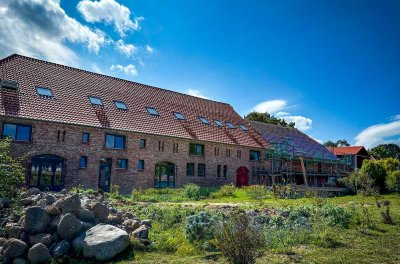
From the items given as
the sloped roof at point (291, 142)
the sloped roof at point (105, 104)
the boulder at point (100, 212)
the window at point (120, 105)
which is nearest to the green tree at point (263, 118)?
the sloped roof at point (291, 142)

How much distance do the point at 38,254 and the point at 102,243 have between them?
1482 millimetres

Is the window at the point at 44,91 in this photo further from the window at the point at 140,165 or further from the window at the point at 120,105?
the window at the point at 140,165

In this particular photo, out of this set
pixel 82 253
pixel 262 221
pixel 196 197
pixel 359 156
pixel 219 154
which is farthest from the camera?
pixel 359 156

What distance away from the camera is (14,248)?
7.32m

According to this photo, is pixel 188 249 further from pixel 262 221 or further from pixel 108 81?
pixel 108 81

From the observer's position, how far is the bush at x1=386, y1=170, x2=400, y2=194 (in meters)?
24.6

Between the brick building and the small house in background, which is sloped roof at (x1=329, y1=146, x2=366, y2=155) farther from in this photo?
the brick building

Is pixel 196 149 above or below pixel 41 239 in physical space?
above

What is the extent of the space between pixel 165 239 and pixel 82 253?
2.14 meters

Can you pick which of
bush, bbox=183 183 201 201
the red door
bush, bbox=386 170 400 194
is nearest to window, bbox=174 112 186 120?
the red door

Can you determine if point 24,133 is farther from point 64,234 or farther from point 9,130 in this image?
point 64,234

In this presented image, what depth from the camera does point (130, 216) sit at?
10.1 metres

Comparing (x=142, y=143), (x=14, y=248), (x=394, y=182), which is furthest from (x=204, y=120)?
(x=14, y=248)

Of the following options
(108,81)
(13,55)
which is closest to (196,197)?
(108,81)
